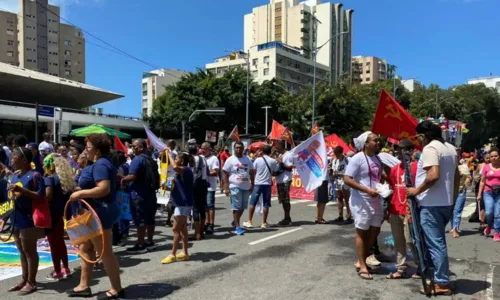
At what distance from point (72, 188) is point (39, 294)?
1.26 m

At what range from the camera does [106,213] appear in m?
4.57

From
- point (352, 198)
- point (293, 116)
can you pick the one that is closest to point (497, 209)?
point (352, 198)

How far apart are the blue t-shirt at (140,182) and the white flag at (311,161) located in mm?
3679

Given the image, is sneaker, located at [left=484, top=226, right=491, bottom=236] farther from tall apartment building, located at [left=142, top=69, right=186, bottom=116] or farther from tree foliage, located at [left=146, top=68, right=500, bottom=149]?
tall apartment building, located at [left=142, top=69, right=186, bottom=116]

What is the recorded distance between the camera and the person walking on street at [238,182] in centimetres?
860

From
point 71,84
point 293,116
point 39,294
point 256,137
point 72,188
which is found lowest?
point 39,294

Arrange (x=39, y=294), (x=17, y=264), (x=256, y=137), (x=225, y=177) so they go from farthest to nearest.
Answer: (x=256, y=137) → (x=225, y=177) → (x=17, y=264) → (x=39, y=294)

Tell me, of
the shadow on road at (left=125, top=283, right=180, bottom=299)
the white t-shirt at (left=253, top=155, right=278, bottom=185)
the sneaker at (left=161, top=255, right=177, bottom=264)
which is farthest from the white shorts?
the white t-shirt at (left=253, top=155, right=278, bottom=185)

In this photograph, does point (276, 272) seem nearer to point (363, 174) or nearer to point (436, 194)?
point (363, 174)

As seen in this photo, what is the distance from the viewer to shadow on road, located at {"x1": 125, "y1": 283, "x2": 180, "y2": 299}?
483 centimetres

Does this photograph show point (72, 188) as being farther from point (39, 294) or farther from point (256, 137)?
point (256, 137)

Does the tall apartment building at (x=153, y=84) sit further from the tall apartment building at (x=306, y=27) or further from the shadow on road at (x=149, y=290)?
the shadow on road at (x=149, y=290)

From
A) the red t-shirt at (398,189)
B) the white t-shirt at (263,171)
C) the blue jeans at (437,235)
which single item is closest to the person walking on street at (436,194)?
the blue jeans at (437,235)

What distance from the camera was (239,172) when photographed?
8617mm
